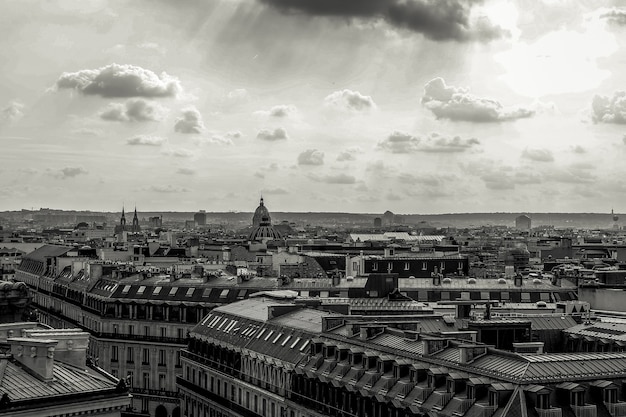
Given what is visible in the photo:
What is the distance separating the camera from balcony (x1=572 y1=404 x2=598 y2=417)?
4153 centimetres

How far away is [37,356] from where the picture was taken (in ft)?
115

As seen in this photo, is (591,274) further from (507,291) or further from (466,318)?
(466,318)

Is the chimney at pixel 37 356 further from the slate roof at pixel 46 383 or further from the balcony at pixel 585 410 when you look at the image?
the balcony at pixel 585 410

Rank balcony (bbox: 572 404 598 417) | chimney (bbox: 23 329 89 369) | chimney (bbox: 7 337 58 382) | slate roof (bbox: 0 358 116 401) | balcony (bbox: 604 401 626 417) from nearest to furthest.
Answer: slate roof (bbox: 0 358 116 401) < chimney (bbox: 7 337 58 382) < chimney (bbox: 23 329 89 369) < balcony (bbox: 572 404 598 417) < balcony (bbox: 604 401 626 417)

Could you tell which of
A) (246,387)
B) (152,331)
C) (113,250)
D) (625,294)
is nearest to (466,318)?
(246,387)

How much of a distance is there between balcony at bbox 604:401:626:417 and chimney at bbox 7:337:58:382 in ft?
70.9

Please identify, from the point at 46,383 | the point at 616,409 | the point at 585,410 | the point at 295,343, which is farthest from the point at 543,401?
the point at 295,343

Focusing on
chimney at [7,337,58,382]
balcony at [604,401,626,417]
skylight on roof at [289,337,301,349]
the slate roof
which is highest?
chimney at [7,337,58,382]

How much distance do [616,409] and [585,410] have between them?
165 centimetres

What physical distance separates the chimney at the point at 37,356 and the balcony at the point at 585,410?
19.9 m

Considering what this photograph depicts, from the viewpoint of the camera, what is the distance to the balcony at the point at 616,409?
42450 mm

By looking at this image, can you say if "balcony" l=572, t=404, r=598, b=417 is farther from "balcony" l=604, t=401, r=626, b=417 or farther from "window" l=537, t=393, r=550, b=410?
"window" l=537, t=393, r=550, b=410

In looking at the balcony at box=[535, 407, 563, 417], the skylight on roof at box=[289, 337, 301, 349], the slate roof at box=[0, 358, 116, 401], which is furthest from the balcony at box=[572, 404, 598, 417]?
the skylight on roof at box=[289, 337, 301, 349]

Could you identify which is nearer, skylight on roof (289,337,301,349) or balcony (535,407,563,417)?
balcony (535,407,563,417)
